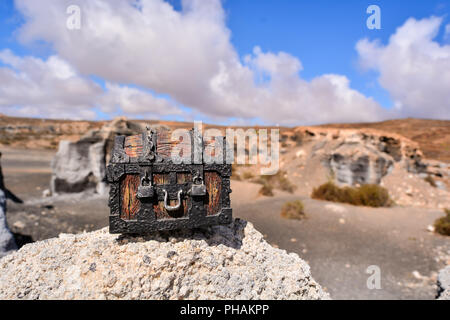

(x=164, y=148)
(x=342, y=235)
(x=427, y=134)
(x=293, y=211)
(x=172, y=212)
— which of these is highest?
(x=427, y=134)

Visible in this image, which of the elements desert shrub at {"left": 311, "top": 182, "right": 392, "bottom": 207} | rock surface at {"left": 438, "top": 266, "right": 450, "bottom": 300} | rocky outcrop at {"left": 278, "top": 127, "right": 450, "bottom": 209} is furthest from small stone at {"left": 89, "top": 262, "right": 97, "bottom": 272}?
rocky outcrop at {"left": 278, "top": 127, "right": 450, "bottom": 209}

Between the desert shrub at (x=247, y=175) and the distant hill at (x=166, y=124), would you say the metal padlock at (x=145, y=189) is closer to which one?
the desert shrub at (x=247, y=175)

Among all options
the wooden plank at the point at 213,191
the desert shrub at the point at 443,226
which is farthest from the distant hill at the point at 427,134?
the wooden plank at the point at 213,191

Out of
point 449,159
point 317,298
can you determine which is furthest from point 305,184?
point 449,159

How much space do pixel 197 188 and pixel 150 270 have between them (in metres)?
0.78

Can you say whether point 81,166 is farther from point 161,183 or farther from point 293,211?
point 161,183

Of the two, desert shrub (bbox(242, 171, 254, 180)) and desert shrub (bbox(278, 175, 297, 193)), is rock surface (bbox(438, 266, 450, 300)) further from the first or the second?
desert shrub (bbox(242, 171, 254, 180))

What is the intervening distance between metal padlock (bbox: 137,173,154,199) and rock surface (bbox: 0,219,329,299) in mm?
480

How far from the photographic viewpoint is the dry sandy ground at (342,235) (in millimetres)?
5059

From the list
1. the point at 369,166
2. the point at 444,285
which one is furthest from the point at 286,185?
the point at 444,285

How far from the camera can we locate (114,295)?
195 cm

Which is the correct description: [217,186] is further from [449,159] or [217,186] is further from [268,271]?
[449,159]

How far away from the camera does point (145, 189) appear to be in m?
2.07

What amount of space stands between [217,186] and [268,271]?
1.06 meters
